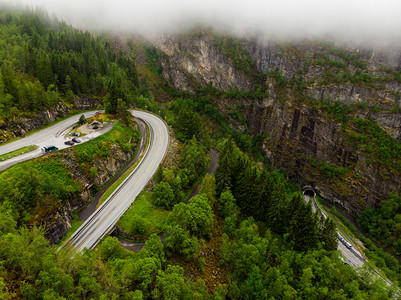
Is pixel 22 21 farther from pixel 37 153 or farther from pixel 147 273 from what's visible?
pixel 147 273

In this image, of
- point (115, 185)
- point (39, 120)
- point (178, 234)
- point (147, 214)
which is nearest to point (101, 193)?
point (115, 185)

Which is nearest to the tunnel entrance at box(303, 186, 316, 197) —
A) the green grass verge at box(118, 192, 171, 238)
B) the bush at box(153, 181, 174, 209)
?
the bush at box(153, 181, 174, 209)

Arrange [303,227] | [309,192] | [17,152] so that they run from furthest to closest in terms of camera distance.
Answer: [309,192] → [17,152] → [303,227]

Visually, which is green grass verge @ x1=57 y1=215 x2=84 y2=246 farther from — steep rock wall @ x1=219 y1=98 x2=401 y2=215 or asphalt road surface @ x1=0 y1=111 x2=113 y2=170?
steep rock wall @ x1=219 y1=98 x2=401 y2=215

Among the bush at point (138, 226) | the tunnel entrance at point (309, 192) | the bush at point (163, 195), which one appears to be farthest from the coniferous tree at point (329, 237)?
the tunnel entrance at point (309, 192)

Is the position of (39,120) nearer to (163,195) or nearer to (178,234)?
(163,195)

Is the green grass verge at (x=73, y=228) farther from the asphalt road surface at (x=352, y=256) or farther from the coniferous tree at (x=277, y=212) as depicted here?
the asphalt road surface at (x=352, y=256)
